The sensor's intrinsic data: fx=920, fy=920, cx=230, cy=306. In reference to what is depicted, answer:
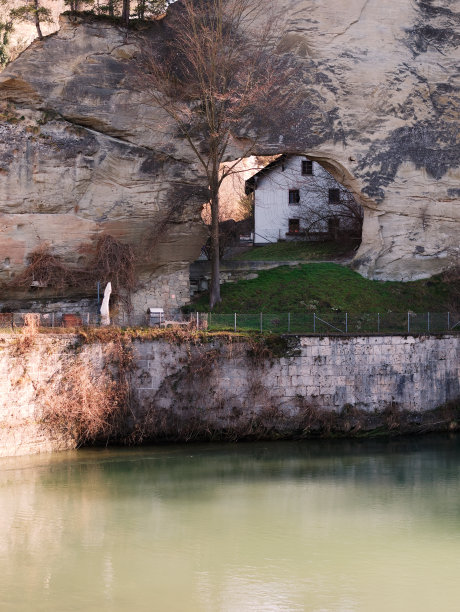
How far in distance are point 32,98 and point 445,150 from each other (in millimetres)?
15038

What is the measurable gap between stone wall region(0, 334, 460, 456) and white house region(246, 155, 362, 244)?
13.2 meters

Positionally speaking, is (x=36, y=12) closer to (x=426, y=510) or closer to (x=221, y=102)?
(x=221, y=102)

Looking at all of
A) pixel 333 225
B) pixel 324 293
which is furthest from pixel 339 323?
pixel 333 225

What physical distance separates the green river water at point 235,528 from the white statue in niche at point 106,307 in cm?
413

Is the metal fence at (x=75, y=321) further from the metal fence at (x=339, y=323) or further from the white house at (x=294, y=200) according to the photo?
the white house at (x=294, y=200)

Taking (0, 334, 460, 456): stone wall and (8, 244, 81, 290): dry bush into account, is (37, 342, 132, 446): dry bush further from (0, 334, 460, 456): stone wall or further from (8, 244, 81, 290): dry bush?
(8, 244, 81, 290): dry bush

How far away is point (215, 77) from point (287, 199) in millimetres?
11831

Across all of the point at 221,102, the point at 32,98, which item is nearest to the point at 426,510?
the point at 221,102

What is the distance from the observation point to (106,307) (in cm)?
2839

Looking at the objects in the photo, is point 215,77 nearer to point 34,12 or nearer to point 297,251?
point 34,12

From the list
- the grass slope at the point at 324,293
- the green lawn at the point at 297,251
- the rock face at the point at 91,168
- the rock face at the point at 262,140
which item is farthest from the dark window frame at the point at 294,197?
the rock face at the point at 91,168

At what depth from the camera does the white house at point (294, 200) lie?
134 feet

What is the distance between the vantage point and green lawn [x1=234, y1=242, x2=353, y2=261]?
37.2 meters

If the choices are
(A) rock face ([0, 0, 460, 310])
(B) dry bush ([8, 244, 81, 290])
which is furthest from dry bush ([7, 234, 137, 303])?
(A) rock face ([0, 0, 460, 310])
